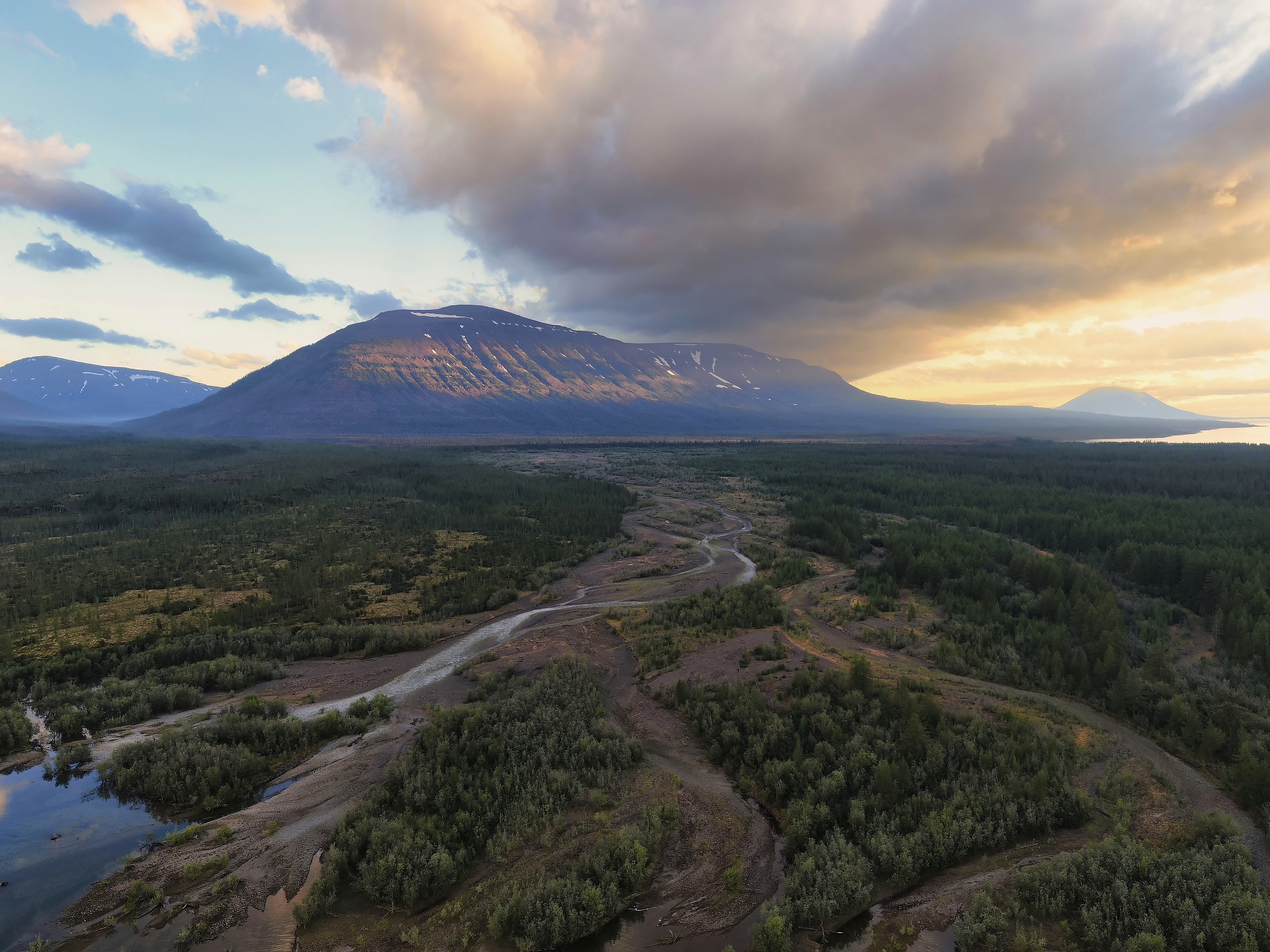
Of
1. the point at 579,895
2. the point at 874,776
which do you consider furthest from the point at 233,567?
the point at 874,776

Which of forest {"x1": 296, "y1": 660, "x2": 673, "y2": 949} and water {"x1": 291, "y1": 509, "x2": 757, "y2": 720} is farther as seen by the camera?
water {"x1": 291, "y1": 509, "x2": 757, "y2": 720}

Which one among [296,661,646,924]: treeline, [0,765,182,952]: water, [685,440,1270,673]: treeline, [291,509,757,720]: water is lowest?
[291,509,757,720]: water

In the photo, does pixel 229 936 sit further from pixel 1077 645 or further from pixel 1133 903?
pixel 1077 645

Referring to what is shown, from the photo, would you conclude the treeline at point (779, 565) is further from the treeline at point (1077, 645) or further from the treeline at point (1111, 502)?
the treeline at point (1111, 502)

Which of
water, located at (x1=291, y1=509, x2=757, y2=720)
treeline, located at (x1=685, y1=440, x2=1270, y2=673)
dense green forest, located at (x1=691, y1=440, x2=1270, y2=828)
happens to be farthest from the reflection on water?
treeline, located at (x1=685, y1=440, x2=1270, y2=673)

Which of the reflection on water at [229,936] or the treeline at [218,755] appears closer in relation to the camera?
the reflection on water at [229,936]

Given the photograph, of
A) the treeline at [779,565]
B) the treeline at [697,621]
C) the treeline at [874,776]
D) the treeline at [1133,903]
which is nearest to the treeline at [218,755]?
the treeline at [697,621]

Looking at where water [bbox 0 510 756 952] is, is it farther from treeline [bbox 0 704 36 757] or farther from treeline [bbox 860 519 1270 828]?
treeline [bbox 860 519 1270 828]

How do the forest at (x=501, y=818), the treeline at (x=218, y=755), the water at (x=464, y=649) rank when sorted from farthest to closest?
the water at (x=464, y=649) < the treeline at (x=218, y=755) < the forest at (x=501, y=818)

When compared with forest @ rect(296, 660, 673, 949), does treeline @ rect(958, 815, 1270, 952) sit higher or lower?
higher
